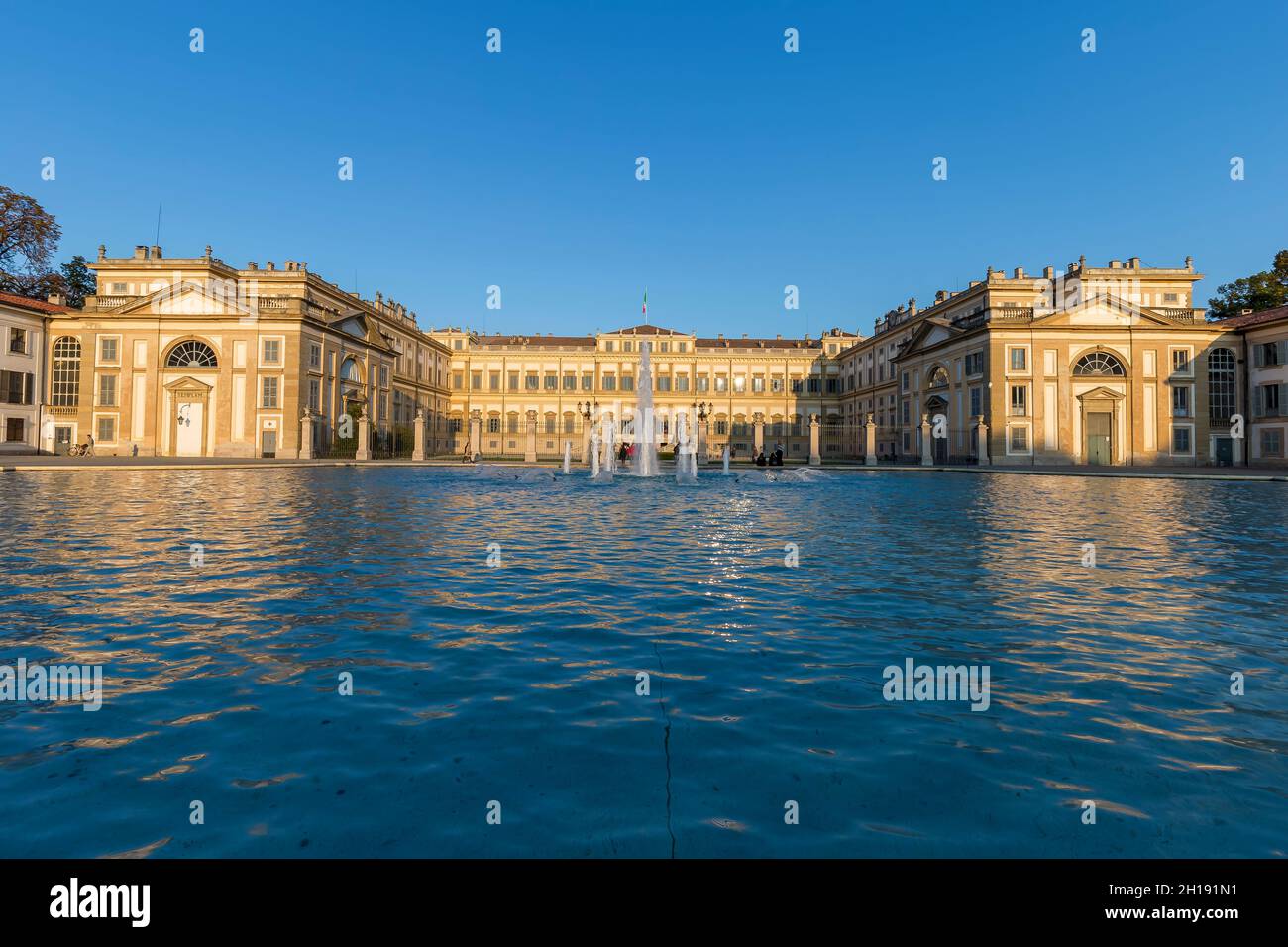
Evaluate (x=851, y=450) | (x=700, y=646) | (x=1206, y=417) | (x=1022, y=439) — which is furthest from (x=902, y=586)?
(x=851, y=450)

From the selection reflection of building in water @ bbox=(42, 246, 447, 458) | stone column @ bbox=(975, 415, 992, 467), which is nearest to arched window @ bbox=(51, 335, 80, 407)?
reflection of building in water @ bbox=(42, 246, 447, 458)

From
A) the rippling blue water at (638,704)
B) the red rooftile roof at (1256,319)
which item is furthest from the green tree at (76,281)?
the red rooftile roof at (1256,319)

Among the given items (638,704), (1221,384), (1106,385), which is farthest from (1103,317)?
(638,704)

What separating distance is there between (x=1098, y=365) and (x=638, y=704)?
5075 centimetres

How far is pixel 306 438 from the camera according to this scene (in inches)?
1662

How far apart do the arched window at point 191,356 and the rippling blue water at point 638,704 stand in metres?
39.7

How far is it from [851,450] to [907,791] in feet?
254

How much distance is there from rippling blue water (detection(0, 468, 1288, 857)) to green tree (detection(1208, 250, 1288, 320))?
193ft

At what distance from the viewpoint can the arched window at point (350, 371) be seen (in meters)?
50.2

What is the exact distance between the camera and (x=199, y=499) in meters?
17.2

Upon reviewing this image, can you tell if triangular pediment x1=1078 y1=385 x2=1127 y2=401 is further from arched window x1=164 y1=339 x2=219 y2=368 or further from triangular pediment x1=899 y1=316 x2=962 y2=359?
arched window x1=164 y1=339 x2=219 y2=368

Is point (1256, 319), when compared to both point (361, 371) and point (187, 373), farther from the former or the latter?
point (187, 373)

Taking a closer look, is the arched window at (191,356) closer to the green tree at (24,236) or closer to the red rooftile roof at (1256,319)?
the green tree at (24,236)

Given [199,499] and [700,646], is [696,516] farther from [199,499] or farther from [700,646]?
[199,499]
